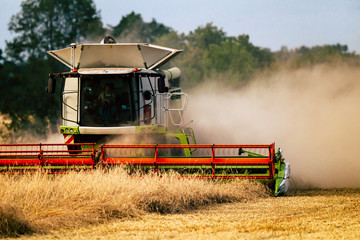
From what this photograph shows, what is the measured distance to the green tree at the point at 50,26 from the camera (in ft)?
111

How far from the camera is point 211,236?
292 inches

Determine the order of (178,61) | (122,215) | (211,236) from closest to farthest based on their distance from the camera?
(211,236) → (122,215) → (178,61)

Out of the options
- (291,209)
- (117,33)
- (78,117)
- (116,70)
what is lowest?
(291,209)

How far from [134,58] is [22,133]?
68.0 feet

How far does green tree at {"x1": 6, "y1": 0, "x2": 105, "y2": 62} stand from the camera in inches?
1326

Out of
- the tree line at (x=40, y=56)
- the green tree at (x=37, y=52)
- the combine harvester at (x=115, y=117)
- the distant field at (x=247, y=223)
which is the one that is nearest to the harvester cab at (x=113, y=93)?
the combine harvester at (x=115, y=117)

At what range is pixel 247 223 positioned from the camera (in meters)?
8.27

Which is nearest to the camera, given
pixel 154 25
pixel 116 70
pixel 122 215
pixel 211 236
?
pixel 211 236

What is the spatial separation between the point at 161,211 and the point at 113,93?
4330 mm

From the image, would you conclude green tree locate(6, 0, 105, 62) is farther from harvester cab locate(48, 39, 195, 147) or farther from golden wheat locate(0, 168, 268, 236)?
golden wheat locate(0, 168, 268, 236)

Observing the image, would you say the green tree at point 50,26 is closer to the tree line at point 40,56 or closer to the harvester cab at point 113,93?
the tree line at point 40,56

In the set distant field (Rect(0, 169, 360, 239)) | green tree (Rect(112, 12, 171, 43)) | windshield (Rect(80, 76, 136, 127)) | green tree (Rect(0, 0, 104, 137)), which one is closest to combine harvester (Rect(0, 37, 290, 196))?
windshield (Rect(80, 76, 136, 127))

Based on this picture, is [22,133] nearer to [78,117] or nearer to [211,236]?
[78,117]

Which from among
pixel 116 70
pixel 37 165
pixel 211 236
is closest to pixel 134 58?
pixel 116 70
